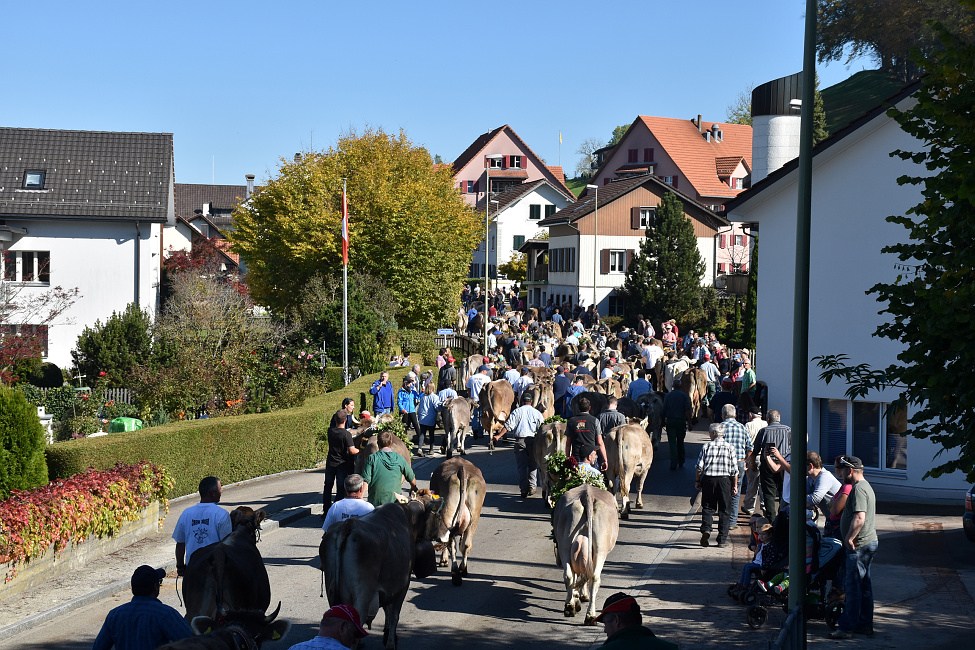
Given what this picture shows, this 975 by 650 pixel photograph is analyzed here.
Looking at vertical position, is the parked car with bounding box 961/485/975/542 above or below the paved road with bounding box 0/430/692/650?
above

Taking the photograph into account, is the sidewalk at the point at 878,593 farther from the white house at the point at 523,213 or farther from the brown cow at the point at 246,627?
the white house at the point at 523,213

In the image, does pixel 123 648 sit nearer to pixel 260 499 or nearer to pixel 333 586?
pixel 333 586

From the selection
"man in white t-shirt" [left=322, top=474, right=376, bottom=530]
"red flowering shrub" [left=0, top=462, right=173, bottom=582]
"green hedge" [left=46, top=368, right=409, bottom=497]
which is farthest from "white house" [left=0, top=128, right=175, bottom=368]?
"man in white t-shirt" [left=322, top=474, right=376, bottom=530]

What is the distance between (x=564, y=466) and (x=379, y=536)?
4.00 metres

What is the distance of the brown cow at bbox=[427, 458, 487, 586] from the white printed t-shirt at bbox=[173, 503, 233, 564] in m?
3.08

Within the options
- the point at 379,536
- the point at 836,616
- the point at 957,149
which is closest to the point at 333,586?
the point at 379,536

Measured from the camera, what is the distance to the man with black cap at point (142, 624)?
21.6ft

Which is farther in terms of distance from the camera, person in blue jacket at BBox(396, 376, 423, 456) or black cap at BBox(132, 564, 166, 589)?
person in blue jacket at BBox(396, 376, 423, 456)

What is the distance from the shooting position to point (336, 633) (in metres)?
5.83

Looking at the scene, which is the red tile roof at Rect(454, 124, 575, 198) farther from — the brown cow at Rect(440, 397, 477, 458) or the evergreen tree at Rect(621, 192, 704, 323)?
the brown cow at Rect(440, 397, 477, 458)

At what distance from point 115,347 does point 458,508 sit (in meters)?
21.5

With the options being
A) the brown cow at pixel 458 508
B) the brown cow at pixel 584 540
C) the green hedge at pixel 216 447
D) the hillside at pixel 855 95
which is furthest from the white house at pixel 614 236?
the brown cow at pixel 584 540

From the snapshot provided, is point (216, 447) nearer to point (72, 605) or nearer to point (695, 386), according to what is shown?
point (72, 605)

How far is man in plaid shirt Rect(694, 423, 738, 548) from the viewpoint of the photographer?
1338 cm
